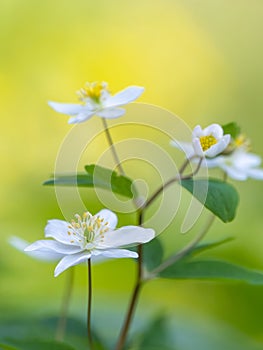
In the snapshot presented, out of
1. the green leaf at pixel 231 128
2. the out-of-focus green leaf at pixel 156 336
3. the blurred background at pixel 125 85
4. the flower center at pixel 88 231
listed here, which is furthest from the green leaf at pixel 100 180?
the blurred background at pixel 125 85

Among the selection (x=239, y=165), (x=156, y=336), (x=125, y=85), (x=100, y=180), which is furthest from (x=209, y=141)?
(x=125, y=85)

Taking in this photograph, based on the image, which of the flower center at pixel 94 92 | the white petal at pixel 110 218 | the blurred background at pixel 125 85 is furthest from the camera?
the blurred background at pixel 125 85

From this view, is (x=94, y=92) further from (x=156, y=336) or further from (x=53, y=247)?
(x=156, y=336)

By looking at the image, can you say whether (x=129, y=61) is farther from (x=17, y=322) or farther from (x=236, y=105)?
(x=17, y=322)

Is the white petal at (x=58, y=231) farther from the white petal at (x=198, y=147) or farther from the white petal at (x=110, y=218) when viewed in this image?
the white petal at (x=198, y=147)

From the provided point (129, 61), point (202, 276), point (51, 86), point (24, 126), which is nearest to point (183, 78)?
point (129, 61)
